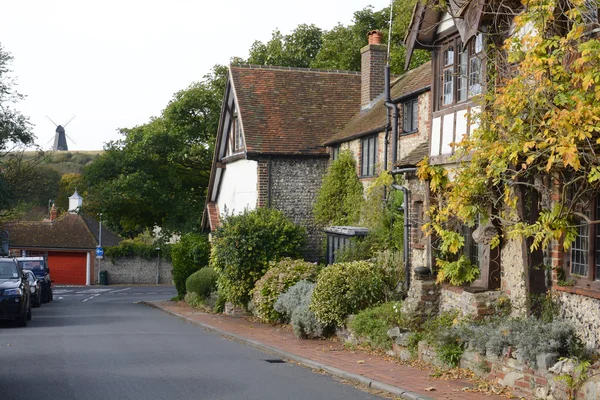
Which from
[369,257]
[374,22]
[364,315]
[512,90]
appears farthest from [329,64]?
[512,90]

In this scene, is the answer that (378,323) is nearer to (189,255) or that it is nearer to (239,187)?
(239,187)

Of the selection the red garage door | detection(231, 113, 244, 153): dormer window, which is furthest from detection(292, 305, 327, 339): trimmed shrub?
the red garage door

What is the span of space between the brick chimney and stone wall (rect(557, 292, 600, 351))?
15.6m

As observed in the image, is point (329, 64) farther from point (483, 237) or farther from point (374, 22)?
point (483, 237)

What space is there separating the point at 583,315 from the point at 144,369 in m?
6.89

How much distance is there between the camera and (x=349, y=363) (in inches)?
542

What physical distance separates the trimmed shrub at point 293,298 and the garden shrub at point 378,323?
307cm

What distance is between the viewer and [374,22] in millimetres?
42000

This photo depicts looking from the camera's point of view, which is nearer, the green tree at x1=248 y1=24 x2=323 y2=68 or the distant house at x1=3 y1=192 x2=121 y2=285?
the green tree at x1=248 y1=24 x2=323 y2=68

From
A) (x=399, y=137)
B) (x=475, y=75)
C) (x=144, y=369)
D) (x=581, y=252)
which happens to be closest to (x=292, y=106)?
(x=399, y=137)

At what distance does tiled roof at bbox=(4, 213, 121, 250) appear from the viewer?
59219 millimetres

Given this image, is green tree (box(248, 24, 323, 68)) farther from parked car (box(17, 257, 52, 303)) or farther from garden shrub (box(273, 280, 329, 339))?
garden shrub (box(273, 280, 329, 339))

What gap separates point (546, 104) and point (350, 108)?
59.2ft

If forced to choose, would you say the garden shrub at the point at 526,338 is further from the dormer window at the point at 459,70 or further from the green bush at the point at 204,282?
the green bush at the point at 204,282
